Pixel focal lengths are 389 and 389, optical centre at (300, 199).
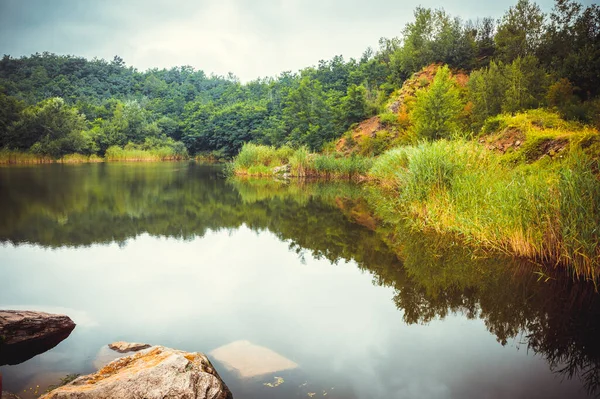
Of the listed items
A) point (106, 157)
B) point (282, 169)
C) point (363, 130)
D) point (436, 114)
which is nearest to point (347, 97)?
point (363, 130)

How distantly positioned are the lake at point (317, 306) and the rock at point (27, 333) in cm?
12

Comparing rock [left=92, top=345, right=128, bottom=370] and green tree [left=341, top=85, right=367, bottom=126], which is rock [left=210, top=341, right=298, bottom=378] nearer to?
rock [left=92, top=345, right=128, bottom=370]

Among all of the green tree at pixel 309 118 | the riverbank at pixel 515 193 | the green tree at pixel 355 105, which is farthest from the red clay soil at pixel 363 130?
the riverbank at pixel 515 193

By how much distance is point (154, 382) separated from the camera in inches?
117

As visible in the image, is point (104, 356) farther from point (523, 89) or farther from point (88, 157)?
point (88, 157)

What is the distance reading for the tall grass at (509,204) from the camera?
617cm

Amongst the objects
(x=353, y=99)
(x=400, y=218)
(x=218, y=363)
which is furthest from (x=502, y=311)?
(x=353, y=99)

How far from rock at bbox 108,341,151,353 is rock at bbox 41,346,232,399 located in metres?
0.81

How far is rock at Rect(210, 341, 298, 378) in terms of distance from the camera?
154 inches

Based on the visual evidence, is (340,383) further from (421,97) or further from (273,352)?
(421,97)

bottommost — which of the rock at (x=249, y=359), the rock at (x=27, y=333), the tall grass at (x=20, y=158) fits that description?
the rock at (x=249, y=359)

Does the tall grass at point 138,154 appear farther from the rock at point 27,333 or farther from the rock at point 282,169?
the rock at point 27,333

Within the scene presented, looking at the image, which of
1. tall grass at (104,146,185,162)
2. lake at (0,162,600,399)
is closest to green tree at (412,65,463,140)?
lake at (0,162,600,399)

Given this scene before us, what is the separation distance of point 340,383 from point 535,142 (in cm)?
1512
